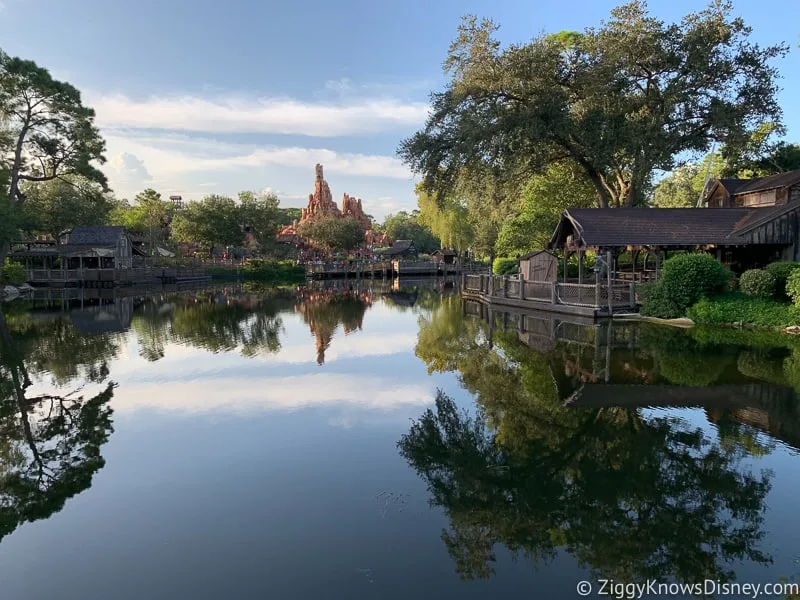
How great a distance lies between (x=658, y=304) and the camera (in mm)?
22703

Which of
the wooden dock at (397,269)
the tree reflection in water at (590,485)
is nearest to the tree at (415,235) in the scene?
the wooden dock at (397,269)

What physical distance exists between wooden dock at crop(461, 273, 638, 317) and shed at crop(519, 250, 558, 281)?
25.3 inches

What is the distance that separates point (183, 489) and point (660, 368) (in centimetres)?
1187

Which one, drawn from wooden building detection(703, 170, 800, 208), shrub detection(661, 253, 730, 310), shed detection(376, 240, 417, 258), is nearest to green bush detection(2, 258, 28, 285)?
shrub detection(661, 253, 730, 310)

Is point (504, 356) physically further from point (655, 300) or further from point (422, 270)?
point (422, 270)

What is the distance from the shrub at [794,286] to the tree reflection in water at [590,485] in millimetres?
10274

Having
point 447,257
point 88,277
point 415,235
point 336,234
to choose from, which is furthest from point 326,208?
point 88,277

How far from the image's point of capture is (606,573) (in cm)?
538

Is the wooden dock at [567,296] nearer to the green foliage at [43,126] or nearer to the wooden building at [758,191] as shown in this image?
the wooden building at [758,191]

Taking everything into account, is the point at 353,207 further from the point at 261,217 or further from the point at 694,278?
the point at 694,278

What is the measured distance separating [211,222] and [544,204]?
2146 inches

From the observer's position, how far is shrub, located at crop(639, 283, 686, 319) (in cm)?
2212

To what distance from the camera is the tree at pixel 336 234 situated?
3593 inches

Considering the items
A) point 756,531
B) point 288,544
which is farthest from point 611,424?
point 288,544
